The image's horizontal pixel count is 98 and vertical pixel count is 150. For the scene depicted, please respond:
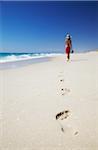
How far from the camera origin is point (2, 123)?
2.37m

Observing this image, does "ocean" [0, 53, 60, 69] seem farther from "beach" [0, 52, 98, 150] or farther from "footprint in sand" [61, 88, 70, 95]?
"beach" [0, 52, 98, 150]

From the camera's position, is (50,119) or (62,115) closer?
(50,119)

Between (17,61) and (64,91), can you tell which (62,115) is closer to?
(64,91)

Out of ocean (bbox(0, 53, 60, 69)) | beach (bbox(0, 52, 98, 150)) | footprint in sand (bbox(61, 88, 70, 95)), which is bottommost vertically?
ocean (bbox(0, 53, 60, 69))

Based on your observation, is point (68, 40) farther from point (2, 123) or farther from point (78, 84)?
point (2, 123)

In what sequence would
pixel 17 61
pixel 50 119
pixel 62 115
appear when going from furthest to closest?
pixel 17 61 < pixel 62 115 < pixel 50 119

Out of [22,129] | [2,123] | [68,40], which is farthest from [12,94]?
[68,40]

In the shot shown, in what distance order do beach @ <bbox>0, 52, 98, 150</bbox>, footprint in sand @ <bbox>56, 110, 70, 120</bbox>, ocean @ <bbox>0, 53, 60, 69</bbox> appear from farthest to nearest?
1. ocean @ <bbox>0, 53, 60, 69</bbox>
2. footprint in sand @ <bbox>56, 110, 70, 120</bbox>
3. beach @ <bbox>0, 52, 98, 150</bbox>

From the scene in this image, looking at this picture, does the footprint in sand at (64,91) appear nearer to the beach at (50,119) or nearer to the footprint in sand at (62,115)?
the beach at (50,119)

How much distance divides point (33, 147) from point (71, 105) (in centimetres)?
101

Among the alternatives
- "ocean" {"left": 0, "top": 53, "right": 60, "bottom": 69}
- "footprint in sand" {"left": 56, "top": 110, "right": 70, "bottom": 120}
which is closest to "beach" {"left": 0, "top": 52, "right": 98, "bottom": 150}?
"footprint in sand" {"left": 56, "top": 110, "right": 70, "bottom": 120}

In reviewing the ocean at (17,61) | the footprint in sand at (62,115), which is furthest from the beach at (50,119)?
the ocean at (17,61)

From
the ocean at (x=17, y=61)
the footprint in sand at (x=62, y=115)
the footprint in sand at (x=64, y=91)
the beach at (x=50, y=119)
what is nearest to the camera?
the beach at (x=50, y=119)

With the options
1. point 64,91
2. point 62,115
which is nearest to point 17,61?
point 64,91
